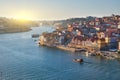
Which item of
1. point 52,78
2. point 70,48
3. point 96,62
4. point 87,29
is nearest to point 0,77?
point 52,78

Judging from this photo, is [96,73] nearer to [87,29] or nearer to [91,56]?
[91,56]

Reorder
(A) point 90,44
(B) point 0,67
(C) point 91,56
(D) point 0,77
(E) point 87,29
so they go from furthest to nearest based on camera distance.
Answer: (E) point 87,29 < (A) point 90,44 < (C) point 91,56 < (B) point 0,67 < (D) point 0,77

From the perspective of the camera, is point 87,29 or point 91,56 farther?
point 87,29

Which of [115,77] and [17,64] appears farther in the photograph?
[17,64]

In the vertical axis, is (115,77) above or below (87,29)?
below

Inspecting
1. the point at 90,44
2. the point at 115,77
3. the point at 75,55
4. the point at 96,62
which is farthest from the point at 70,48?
the point at 115,77

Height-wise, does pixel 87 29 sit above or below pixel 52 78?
above

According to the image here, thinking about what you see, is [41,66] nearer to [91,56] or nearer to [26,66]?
[26,66]

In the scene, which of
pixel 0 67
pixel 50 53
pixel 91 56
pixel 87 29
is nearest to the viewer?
pixel 0 67

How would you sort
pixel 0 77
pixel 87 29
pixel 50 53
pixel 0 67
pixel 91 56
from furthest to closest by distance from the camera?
pixel 87 29
pixel 50 53
pixel 91 56
pixel 0 67
pixel 0 77
